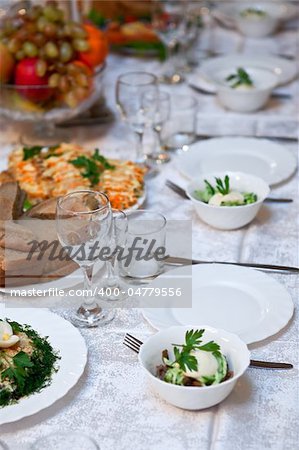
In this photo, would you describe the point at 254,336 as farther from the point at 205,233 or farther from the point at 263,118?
the point at 263,118

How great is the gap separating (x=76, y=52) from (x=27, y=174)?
1.49ft

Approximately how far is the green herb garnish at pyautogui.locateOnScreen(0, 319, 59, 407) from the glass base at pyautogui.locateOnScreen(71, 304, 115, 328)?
0.46 feet

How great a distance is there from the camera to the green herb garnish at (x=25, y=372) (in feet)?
3.32

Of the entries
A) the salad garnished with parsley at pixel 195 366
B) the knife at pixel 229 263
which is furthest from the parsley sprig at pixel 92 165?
the salad garnished with parsley at pixel 195 366

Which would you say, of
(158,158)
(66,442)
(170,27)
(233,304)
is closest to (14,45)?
(158,158)

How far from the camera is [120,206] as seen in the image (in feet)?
4.94

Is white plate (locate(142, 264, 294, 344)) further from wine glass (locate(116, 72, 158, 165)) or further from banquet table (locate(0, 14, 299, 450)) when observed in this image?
wine glass (locate(116, 72, 158, 165))

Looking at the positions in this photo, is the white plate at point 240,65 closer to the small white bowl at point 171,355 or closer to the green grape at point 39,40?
the green grape at point 39,40

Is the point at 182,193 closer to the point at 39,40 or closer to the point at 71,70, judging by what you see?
the point at 71,70

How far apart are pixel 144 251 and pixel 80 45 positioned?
0.73 m

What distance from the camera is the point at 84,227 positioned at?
1.13 metres

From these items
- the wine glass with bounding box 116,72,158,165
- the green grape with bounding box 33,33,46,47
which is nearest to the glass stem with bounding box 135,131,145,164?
the wine glass with bounding box 116,72,158,165

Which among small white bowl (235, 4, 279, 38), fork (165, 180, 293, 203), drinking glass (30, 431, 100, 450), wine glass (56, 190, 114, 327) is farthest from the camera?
small white bowl (235, 4, 279, 38)

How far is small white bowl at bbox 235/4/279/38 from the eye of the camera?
2576 millimetres
